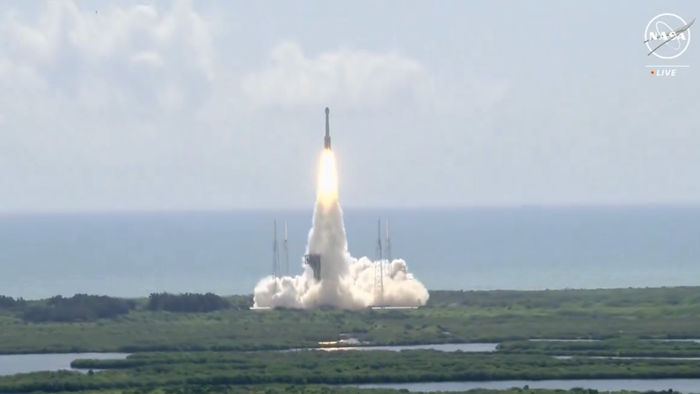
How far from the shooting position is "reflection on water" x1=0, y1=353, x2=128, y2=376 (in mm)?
111625

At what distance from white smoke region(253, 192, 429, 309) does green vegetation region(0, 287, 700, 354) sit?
7.64 feet

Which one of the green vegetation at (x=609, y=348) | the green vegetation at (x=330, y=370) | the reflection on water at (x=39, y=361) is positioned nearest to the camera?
the green vegetation at (x=330, y=370)

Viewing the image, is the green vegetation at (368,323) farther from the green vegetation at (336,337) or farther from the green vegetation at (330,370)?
the green vegetation at (330,370)

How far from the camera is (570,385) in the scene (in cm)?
10381

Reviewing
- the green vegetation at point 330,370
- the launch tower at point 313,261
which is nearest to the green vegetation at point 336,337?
the green vegetation at point 330,370

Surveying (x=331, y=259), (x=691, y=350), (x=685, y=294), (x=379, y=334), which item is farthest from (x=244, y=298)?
(x=691, y=350)

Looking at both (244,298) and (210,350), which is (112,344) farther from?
(244,298)

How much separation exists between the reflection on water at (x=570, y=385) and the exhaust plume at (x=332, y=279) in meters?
37.7

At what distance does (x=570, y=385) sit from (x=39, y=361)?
128 ft

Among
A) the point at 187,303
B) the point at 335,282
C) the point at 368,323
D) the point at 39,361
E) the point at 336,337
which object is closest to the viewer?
the point at 39,361

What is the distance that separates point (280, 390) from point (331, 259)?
43.6 m

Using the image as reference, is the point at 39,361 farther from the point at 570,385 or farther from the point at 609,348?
the point at 609,348

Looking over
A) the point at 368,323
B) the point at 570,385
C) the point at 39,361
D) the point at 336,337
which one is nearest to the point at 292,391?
the point at 570,385

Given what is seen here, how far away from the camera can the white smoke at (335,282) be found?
465 feet
